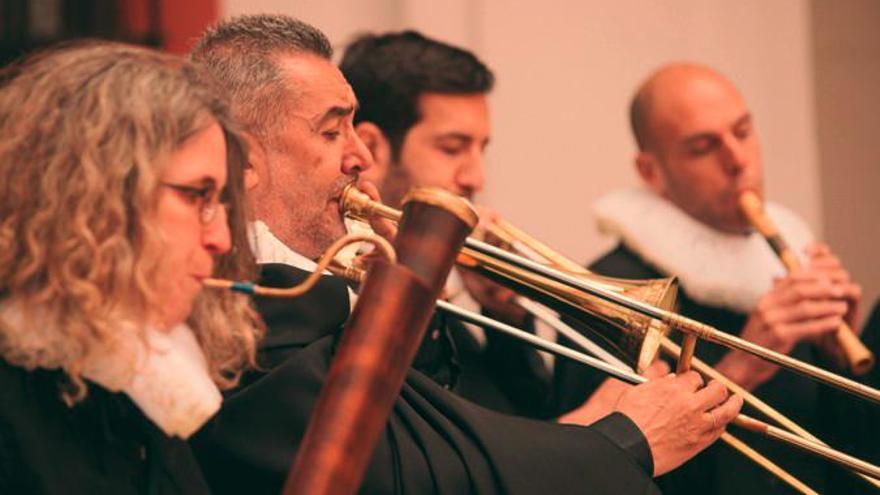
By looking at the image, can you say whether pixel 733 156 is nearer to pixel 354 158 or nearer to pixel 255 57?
pixel 354 158

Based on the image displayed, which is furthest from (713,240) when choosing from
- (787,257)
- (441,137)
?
(441,137)

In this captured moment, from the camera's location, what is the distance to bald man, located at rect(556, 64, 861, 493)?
387 centimetres

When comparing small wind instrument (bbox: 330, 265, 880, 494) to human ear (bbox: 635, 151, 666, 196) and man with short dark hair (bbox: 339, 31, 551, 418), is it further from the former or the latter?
human ear (bbox: 635, 151, 666, 196)

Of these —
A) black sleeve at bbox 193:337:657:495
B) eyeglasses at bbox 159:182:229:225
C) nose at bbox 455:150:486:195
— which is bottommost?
black sleeve at bbox 193:337:657:495

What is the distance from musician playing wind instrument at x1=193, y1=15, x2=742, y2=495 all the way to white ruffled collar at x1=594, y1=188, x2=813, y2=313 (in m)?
1.45

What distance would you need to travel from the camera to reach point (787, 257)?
396 cm

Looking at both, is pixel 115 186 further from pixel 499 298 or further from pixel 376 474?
pixel 499 298

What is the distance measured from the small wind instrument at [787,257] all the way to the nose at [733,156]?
0.09 metres

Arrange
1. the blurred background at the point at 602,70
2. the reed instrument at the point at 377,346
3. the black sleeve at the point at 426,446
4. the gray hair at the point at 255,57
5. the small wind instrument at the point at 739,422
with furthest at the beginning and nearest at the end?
the blurred background at the point at 602,70
the gray hair at the point at 255,57
the small wind instrument at the point at 739,422
the black sleeve at the point at 426,446
the reed instrument at the point at 377,346

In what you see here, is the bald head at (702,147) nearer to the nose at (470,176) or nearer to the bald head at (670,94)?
the bald head at (670,94)

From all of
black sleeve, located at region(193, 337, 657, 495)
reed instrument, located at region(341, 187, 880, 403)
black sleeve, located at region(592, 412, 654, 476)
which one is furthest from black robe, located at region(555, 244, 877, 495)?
black sleeve, located at region(193, 337, 657, 495)

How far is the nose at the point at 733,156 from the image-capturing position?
430 cm

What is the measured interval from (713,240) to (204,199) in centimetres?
262

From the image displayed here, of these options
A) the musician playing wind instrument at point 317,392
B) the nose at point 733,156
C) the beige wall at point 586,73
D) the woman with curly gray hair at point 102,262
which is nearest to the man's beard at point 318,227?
the musician playing wind instrument at point 317,392
